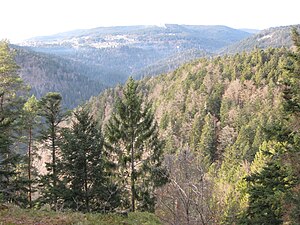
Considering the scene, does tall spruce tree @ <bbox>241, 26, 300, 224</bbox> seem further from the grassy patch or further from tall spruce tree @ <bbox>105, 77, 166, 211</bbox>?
tall spruce tree @ <bbox>105, 77, 166, 211</bbox>

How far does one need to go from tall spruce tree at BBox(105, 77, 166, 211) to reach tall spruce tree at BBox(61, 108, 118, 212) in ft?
8.46

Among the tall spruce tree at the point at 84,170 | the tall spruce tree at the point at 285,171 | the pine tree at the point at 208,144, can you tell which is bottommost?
the pine tree at the point at 208,144

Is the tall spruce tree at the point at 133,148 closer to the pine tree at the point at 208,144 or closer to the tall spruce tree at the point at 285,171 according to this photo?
the tall spruce tree at the point at 285,171

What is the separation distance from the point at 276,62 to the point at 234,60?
1846cm

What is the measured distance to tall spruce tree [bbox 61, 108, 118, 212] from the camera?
2095 centimetres

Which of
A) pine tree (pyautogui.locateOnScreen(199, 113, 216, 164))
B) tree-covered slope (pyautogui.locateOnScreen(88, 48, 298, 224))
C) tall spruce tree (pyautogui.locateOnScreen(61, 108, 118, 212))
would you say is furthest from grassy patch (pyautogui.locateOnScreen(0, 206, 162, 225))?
pine tree (pyautogui.locateOnScreen(199, 113, 216, 164))

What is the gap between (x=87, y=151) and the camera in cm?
2142

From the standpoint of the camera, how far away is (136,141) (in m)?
24.8

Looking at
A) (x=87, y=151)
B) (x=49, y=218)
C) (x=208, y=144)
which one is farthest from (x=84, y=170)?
(x=208, y=144)

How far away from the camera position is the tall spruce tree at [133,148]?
24453 millimetres

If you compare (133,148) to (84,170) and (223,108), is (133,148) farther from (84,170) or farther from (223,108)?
(223,108)

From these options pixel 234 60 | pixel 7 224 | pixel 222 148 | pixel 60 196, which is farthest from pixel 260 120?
pixel 7 224

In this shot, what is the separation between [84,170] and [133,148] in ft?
15.5

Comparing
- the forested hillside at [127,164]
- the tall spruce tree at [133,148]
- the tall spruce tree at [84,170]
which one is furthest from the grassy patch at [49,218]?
the tall spruce tree at [133,148]
